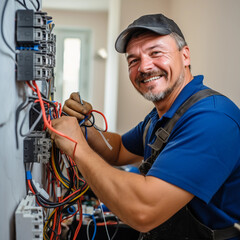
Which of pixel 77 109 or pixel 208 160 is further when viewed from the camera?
pixel 77 109

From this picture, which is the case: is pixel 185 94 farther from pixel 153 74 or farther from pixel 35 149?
pixel 35 149

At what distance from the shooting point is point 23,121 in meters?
0.84

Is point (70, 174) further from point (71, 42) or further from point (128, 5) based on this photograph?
point (71, 42)

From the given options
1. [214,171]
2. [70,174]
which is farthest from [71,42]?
[214,171]

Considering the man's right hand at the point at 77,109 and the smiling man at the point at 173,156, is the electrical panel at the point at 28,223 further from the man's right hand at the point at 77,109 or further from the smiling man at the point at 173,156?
the man's right hand at the point at 77,109

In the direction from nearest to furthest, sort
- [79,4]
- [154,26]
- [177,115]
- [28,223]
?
[28,223] → [177,115] → [154,26] → [79,4]

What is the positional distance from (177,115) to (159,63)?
29 cm

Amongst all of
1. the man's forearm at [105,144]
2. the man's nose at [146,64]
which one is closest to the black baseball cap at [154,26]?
the man's nose at [146,64]

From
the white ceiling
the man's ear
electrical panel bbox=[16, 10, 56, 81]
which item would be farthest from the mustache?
the white ceiling

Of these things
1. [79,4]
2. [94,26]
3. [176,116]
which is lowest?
[176,116]

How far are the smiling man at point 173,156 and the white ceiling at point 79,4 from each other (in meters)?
3.82

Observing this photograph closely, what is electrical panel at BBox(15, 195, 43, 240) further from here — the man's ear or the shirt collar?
the man's ear

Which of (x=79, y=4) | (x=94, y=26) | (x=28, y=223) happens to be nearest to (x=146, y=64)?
(x=28, y=223)

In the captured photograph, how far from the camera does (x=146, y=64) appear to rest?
1188 mm
